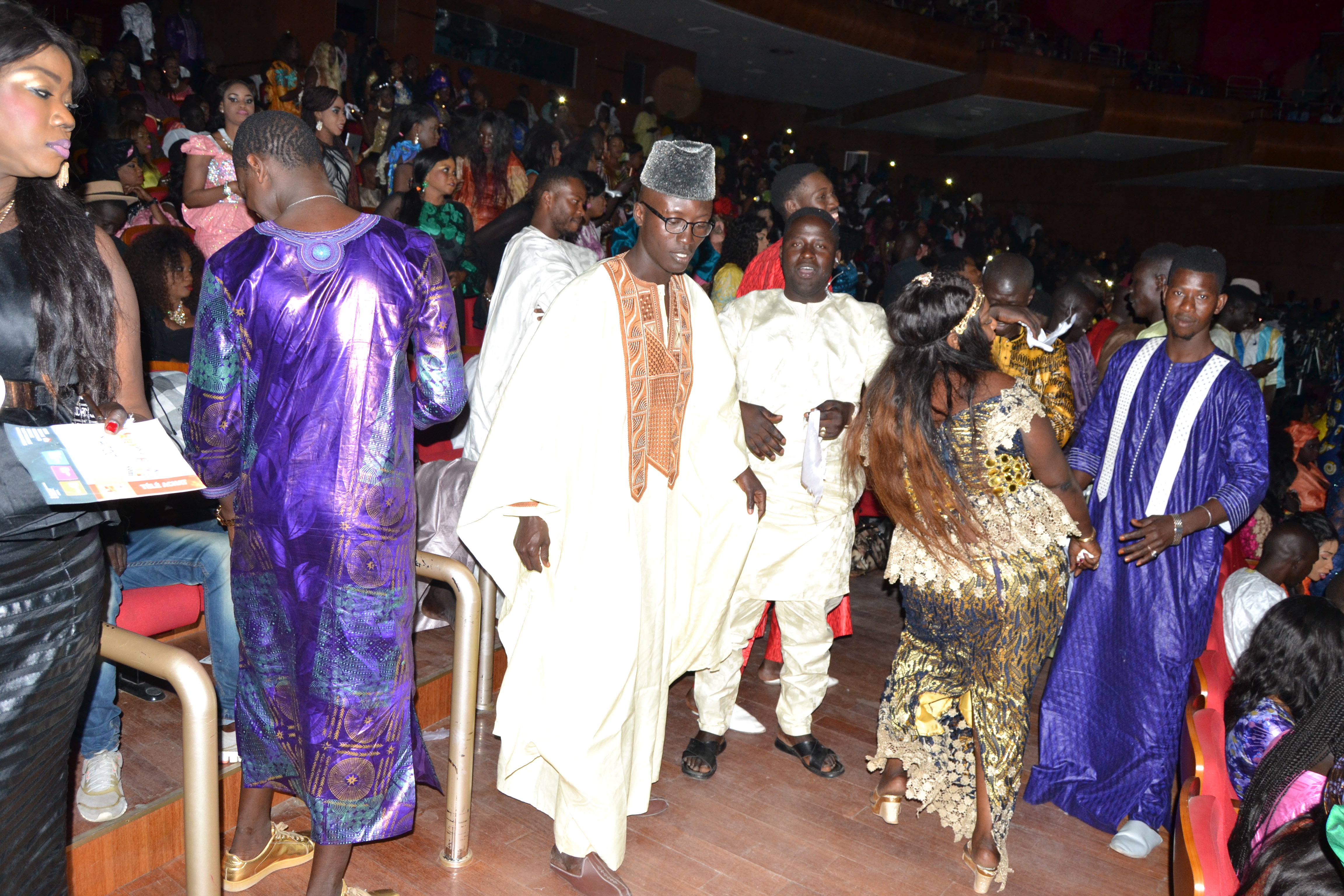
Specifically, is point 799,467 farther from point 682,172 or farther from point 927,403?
point 682,172

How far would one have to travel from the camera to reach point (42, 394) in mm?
1543

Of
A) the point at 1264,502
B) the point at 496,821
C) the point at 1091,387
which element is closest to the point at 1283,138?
the point at 1264,502

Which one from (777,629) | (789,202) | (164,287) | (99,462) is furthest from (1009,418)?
(164,287)

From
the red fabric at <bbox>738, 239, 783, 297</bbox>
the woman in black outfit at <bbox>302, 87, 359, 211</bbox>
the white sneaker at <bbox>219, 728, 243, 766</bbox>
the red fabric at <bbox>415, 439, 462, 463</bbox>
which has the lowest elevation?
the white sneaker at <bbox>219, 728, 243, 766</bbox>

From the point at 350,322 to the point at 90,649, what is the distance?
0.84 m

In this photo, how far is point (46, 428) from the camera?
1.45 meters

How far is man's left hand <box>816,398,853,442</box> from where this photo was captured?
3.32 m

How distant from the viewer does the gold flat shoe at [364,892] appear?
2.52 metres

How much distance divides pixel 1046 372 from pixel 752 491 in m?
1.46

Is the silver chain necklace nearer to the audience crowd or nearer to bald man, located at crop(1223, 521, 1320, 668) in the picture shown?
the audience crowd

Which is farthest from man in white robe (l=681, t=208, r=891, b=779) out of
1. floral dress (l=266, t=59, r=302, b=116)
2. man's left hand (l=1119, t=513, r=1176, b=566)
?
floral dress (l=266, t=59, r=302, b=116)

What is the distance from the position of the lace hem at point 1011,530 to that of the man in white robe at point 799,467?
0.54m

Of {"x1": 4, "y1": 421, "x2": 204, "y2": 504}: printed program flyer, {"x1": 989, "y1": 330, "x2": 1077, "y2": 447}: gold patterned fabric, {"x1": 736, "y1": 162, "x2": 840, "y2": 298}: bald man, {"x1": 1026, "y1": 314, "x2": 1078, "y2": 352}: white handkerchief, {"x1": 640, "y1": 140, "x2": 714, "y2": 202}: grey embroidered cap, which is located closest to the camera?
{"x1": 4, "y1": 421, "x2": 204, "y2": 504}: printed program flyer

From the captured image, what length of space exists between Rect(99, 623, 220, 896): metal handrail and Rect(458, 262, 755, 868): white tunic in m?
0.89
